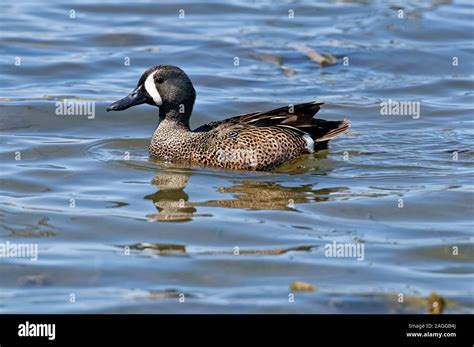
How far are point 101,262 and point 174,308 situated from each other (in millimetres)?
1074

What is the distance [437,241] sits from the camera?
9.66 meters

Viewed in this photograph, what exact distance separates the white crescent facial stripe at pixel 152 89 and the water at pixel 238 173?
0.71 meters

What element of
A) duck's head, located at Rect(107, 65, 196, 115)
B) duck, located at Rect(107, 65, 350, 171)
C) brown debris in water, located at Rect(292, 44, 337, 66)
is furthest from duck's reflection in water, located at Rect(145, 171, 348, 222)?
brown debris in water, located at Rect(292, 44, 337, 66)

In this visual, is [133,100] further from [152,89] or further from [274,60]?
[274,60]

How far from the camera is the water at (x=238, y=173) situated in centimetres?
877

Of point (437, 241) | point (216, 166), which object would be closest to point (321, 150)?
point (216, 166)

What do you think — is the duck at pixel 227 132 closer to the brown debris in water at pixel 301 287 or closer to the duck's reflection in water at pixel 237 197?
the duck's reflection in water at pixel 237 197

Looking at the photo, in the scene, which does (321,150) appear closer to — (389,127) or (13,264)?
(389,127)

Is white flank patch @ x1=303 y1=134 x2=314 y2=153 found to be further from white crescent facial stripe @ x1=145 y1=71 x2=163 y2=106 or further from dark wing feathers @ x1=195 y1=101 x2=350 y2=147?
white crescent facial stripe @ x1=145 y1=71 x2=163 y2=106

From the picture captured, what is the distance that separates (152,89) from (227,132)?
93cm

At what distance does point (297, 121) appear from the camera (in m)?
12.1

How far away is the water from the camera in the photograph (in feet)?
28.8
